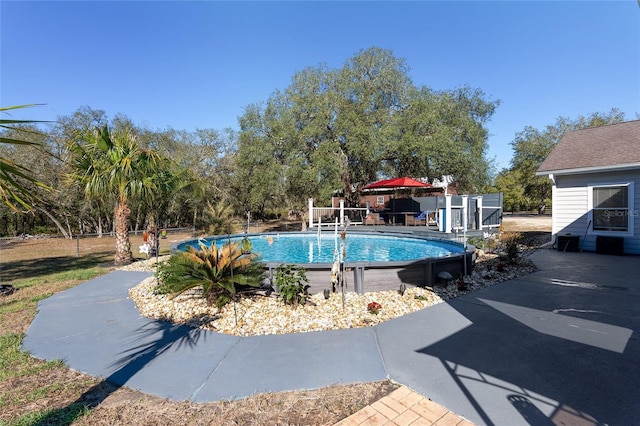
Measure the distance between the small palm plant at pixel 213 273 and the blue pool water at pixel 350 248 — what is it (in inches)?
114

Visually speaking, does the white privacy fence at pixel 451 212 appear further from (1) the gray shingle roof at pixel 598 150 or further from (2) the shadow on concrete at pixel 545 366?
(2) the shadow on concrete at pixel 545 366

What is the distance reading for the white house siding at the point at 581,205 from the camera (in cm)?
985

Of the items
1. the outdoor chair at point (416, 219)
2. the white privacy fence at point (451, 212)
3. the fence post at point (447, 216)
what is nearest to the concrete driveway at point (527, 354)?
the white privacy fence at point (451, 212)

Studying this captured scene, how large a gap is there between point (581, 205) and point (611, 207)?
2.53 ft

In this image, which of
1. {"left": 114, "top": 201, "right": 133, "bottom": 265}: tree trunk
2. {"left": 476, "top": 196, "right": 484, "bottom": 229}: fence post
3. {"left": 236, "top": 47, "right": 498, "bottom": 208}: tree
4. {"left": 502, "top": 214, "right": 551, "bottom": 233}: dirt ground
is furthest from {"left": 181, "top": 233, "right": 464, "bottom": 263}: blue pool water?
{"left": 502, "top": 214, "right": 551, "bottom": 233}: dirt ground

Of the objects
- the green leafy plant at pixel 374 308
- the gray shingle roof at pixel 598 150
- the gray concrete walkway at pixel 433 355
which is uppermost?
the gray shingle roof at pixel 598 150

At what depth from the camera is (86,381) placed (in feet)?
9.87

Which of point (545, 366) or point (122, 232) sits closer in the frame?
point (545, 366)

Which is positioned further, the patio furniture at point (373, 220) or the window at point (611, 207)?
the patio furniture at point (373, 220)

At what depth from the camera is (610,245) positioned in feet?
32.9

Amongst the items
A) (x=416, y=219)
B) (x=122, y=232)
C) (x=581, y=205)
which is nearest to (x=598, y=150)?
(x=581, y=205)

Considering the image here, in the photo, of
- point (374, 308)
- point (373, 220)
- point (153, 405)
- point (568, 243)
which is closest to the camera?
point (153, 405)

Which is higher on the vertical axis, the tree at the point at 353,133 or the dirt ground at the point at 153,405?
the tree at the point at 353,133

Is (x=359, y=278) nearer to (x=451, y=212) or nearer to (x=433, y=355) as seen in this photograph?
(x=433, y=355)
